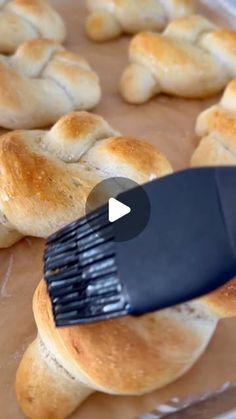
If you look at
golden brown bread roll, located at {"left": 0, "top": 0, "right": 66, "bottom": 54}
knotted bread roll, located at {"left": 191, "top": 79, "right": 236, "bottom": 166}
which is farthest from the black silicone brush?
golden brown bread roll, located at {"left": 0, "top": 0, "right": 66, "bottom": 54}

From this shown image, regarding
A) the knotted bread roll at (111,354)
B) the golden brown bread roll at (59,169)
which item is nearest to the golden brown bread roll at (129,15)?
the golden brown bread roll at (59,169)

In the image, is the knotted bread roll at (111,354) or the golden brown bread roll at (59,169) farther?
Result: the golden brown bread roll at (59,169)

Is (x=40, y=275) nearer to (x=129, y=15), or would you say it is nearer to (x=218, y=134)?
(x=218, y=134)

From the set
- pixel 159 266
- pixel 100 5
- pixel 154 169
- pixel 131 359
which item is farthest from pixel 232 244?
pixel 100 5

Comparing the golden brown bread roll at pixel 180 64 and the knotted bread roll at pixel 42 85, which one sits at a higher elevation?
the knotted bread roll at pixel 42 85

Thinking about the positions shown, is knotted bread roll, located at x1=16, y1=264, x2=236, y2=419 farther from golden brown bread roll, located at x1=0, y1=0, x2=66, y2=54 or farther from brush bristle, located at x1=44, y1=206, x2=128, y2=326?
golden brown bread roll, located at x1=0, y1=0, x2=66, y2=54

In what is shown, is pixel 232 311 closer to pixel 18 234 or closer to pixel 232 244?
pixel 232 244
